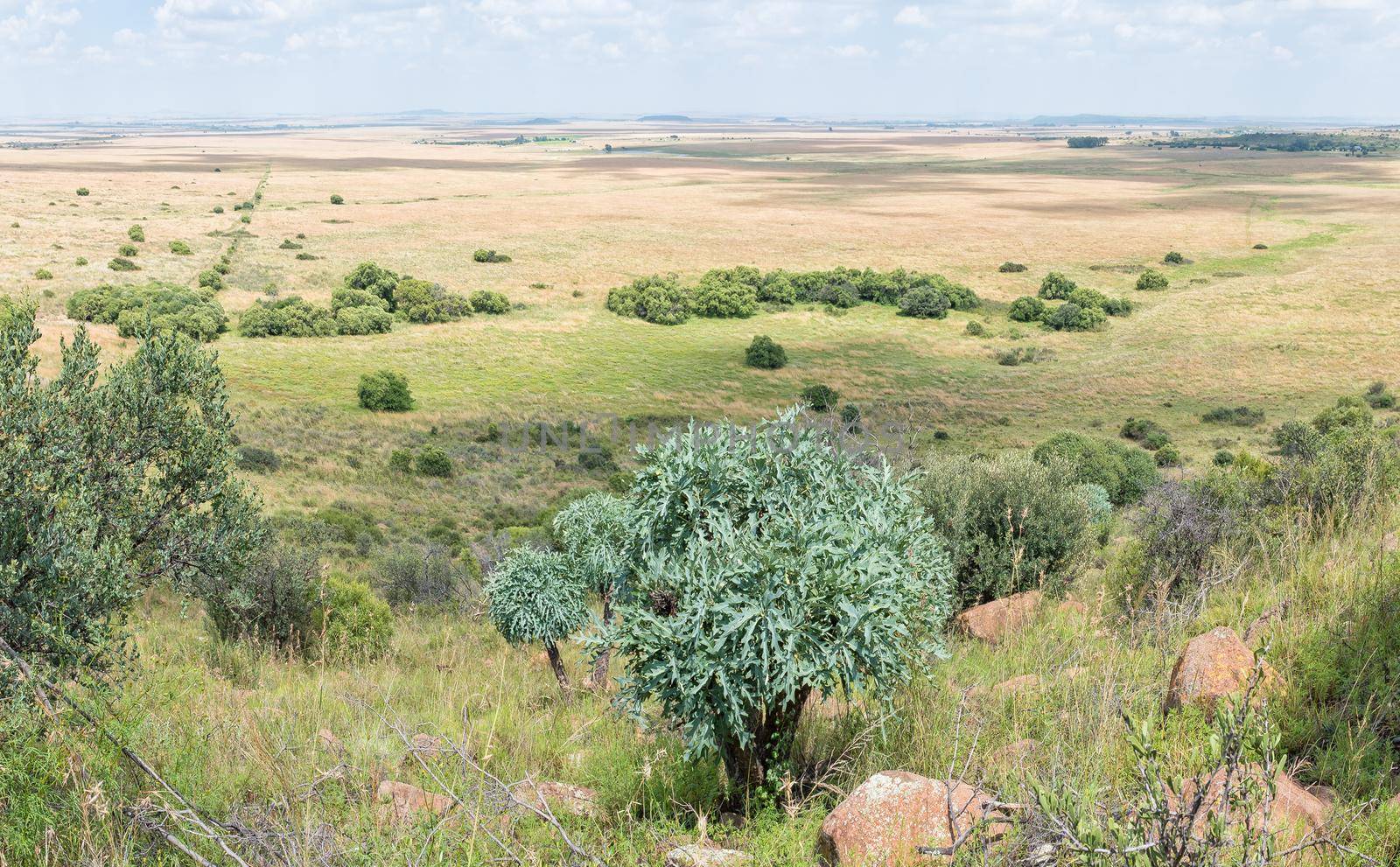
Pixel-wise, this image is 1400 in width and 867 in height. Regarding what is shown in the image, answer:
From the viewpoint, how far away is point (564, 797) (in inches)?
195

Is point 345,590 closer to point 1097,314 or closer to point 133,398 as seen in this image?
point 133,398

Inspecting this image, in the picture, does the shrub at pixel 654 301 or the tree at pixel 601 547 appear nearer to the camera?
the tree at pixel 601 547

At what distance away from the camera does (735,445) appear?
5211mm

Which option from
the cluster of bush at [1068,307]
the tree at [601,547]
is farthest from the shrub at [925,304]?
the tree at [601,547]

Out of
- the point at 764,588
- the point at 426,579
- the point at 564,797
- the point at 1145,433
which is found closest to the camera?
the point at 764,588

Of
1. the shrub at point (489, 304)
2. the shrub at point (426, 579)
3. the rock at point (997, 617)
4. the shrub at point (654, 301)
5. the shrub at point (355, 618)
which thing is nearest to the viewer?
the rock at point (997, 617)

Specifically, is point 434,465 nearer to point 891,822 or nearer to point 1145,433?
point 1145,433

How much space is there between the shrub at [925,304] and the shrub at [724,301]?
34.9ft

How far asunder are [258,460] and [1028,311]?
163 ft

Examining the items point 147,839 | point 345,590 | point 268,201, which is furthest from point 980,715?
point 268,201

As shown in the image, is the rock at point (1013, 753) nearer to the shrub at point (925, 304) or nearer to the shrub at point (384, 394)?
the shrub at point (384, 394)

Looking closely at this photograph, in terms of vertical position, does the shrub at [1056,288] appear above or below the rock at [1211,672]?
below

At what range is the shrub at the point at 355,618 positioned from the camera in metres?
11.5

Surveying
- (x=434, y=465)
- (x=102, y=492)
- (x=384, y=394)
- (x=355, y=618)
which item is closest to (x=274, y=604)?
(x=355, y=618)
